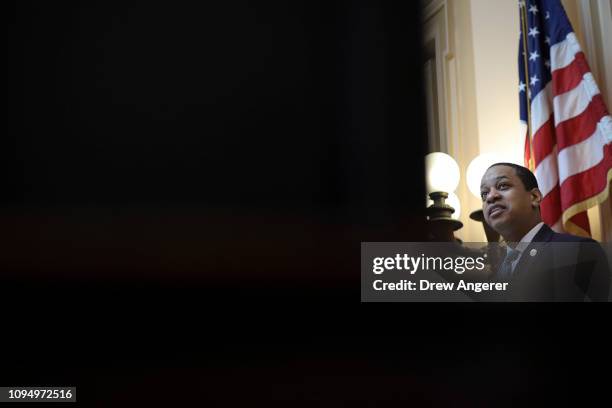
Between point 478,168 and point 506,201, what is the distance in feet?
1.12

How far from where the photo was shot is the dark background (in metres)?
0.81

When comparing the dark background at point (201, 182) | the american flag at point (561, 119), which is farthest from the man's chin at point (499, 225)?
the dark background at point (201, 182)

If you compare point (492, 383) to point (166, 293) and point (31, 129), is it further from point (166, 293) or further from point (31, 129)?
point (31, 129)

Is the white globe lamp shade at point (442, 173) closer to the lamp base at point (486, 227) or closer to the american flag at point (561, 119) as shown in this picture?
the lamp base at point (486, 227)

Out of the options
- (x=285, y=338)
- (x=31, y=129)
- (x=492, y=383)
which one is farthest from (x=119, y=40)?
(x=492, y=383)

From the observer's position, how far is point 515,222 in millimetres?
2184

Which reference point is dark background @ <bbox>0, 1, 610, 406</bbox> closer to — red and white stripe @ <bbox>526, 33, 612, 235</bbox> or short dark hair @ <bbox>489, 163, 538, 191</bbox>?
short dark hair @ <bbox>489, 163, 538, 191</bbox>

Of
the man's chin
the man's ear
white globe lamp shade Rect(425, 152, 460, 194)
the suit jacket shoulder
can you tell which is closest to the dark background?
the suit jacket shoulder

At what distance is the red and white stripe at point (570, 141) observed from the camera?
7.64ft

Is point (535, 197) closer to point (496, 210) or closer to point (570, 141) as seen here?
point (496, 210)

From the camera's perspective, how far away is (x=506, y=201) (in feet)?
7.29

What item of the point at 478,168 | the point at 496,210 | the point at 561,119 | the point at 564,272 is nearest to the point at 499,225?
the point at 496,210

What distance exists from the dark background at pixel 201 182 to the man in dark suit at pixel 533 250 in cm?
76

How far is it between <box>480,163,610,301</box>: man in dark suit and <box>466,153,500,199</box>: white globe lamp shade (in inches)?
8.1
